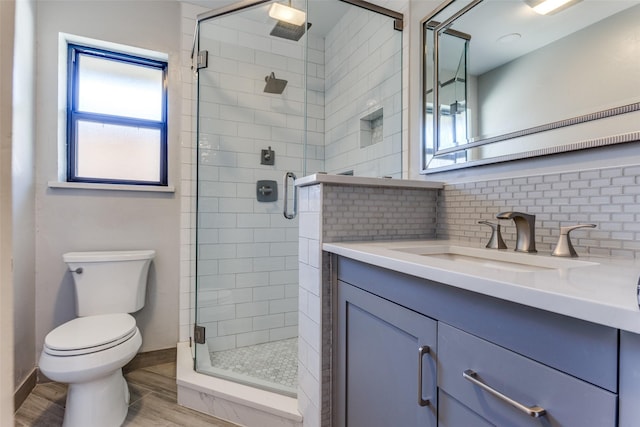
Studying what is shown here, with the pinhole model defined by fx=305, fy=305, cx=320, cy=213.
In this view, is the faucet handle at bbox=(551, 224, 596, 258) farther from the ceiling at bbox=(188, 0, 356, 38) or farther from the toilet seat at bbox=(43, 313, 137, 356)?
the ceiling at bbox=(188, 0, 356, 38)

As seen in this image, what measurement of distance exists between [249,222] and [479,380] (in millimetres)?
1852

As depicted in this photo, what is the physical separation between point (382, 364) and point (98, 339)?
1300 millimetres

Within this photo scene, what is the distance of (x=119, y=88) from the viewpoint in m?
2.10

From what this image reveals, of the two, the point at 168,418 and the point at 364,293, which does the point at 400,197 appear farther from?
the point at 168,418

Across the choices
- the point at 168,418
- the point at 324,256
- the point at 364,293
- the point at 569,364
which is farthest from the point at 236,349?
the point at 569,364

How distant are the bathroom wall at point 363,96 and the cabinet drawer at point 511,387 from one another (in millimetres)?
1200

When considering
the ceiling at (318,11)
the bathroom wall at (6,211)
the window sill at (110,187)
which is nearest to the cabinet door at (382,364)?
the bathroom wall at (6,211)

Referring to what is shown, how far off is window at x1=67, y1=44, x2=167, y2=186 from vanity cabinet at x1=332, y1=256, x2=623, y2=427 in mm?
1773

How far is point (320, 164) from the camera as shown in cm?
225

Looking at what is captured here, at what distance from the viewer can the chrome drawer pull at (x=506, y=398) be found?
478 millimetres

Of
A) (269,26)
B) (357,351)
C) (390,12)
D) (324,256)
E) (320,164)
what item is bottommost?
(357,351)

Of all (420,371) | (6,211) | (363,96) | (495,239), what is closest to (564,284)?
(420,371)

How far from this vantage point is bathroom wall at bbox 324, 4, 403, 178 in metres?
1.79

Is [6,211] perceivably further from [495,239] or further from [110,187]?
[110,187]
